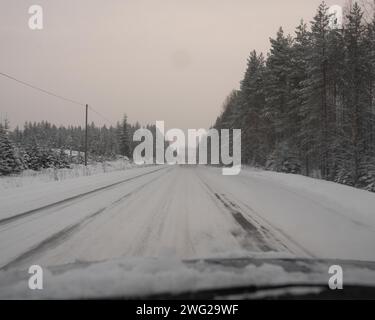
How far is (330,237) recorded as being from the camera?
630 cm

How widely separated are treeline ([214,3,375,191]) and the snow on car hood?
18754 millimetres

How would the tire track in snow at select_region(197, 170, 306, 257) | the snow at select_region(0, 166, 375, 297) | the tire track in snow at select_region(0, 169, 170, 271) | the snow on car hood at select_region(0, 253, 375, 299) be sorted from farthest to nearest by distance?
1. the tire track in snow at select_region(197, 170, 306, 257)
2. the tire track in snow at select_region(0, 169, 170, 271)
3. the snow at select_region(0, 166, 375, 297)
4. the snow on car hood at select_region(0, 253, 375, 299)

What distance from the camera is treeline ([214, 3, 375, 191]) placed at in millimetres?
22078

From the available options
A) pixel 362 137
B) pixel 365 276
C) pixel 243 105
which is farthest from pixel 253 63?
pixel 365 276

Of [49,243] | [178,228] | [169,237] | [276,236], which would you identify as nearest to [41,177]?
[178,228]

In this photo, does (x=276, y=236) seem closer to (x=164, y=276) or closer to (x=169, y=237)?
(x=169, y=237)

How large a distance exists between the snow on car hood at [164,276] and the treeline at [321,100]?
61.5 feet

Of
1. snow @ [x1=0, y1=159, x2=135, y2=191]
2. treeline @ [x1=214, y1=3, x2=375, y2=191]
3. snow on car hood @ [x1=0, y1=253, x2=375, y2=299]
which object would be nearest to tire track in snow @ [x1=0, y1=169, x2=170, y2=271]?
snow on car hood @ [x1=0, y1=253, x2=375, y2=299]

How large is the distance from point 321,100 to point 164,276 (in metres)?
28.3

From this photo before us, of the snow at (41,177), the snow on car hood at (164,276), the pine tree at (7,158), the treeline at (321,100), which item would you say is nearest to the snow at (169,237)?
the snow on car hood at (164,276)

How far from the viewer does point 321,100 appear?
28297mm

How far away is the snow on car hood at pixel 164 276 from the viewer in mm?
2830

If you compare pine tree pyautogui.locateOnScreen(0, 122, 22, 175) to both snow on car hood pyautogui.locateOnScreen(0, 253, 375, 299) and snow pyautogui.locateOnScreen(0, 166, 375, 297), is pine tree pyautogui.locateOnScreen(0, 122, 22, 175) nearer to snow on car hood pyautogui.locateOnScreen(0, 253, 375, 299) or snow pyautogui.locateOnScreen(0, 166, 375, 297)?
snow pyautogui.locateOnScreen(0, 166, 375, 297)
